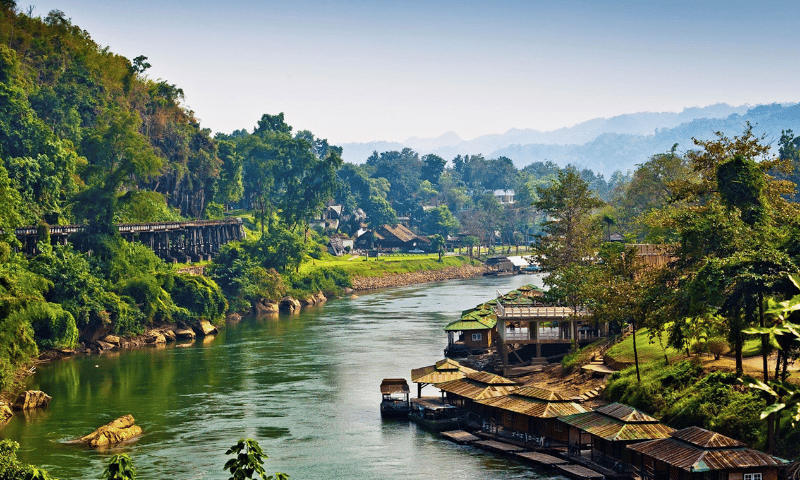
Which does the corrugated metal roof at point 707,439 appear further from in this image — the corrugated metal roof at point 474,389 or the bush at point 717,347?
the corrugated metal roof at point 474,389

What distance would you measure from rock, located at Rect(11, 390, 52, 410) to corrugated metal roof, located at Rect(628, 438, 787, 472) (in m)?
39.8

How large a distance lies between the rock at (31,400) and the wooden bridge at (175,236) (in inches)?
1257

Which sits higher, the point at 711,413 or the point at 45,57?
the point at 45,57

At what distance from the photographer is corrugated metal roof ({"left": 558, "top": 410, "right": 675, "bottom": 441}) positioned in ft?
130

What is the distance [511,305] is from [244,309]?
166 feet

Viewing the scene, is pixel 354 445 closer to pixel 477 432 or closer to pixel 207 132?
pixel 477 432

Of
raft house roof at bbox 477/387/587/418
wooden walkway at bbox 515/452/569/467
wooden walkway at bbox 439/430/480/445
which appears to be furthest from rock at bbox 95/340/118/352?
wooden walkway at bbox 515/452/569/467

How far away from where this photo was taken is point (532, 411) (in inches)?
1823

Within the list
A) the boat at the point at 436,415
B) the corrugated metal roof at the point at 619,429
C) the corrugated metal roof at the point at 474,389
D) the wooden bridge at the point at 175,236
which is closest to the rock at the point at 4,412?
the boat at the point at 436,415

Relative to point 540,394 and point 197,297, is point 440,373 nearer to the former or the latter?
point 540,394

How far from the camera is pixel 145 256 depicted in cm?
9906

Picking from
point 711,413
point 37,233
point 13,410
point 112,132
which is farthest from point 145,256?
point 711,413

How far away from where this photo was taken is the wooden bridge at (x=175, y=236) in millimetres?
92000

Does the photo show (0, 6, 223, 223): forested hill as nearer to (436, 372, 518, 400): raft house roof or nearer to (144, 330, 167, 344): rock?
(144, 330, 167, 344): rock
